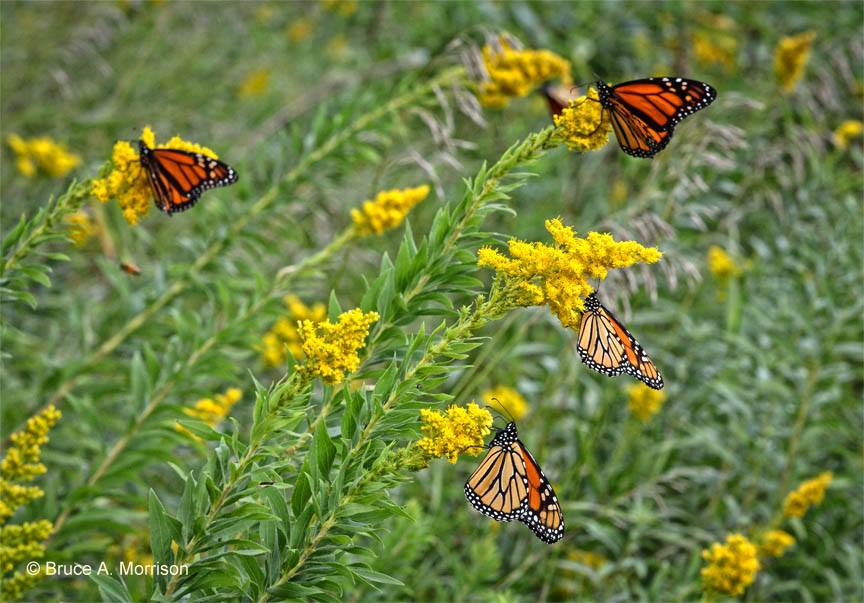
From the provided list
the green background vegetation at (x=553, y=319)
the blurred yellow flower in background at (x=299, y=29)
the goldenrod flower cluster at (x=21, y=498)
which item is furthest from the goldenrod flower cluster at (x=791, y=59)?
the blurred yellow flower in background at (x=299, y=29)

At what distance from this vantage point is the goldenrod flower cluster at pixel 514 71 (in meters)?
3.45

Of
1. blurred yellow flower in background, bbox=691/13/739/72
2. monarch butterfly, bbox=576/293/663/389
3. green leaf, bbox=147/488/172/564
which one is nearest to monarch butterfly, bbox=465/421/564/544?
monarch butterfly, bbox=576/293/663/389

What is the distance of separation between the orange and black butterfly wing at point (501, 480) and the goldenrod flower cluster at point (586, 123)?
0.83m

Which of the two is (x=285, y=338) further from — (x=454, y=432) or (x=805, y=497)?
(x=805, y=497)

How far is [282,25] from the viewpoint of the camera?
330 inches

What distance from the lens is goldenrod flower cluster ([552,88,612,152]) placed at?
215cm

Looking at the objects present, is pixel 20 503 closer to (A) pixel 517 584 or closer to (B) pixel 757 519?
(A) pixel 517 584

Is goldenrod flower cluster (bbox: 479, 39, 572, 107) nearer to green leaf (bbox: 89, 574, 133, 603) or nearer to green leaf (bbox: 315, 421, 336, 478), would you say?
green leaf (bbox: 315, 421, 336, 478)

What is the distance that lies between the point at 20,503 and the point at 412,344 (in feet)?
4.17

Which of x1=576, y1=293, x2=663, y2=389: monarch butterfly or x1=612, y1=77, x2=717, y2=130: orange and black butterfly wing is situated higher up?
x1=612, y1=77, x2=717, y2=130: orange and black butterfly wing

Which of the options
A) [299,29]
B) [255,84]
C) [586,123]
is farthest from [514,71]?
[299,29]

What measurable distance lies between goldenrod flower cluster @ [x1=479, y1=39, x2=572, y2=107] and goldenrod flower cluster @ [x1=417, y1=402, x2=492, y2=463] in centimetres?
193

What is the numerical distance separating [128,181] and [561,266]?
1.27 m

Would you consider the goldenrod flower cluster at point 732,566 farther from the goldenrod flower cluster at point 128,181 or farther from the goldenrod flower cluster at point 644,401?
the goldenrod flower cluster at point 128,181
